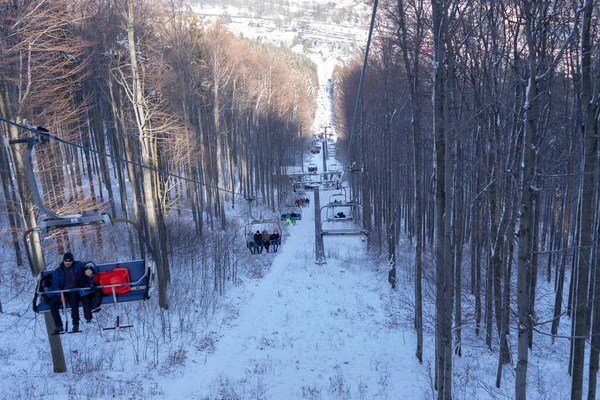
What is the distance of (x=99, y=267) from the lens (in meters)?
7.91

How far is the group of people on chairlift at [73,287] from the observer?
6.86 meters

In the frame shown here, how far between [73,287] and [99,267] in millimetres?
1050

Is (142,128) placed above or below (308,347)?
above

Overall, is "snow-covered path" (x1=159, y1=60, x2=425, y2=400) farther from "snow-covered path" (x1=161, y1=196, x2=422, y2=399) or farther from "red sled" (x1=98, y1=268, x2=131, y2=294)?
"red sled" (x1=98, y1=268, x2=131, y2=294)

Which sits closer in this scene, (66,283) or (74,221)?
(74,221)

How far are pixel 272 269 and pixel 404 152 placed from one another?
12.1m

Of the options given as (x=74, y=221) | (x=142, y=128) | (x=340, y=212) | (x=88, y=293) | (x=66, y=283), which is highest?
(x=142, y=128)

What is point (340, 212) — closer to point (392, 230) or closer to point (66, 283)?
point (392, 230)

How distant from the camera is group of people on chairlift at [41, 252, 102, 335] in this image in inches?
270

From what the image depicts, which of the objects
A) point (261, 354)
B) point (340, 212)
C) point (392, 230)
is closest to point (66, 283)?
point (261, 354)

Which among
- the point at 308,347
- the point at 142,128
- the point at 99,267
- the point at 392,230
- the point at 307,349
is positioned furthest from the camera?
the point at 392,230

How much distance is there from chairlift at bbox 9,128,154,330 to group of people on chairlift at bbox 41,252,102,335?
0.13m

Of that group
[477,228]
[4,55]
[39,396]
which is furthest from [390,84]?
[39,396]

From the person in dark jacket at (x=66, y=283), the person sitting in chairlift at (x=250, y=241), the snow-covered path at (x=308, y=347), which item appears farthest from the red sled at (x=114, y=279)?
the person sitting in chairlift at (x=250, y=241)
